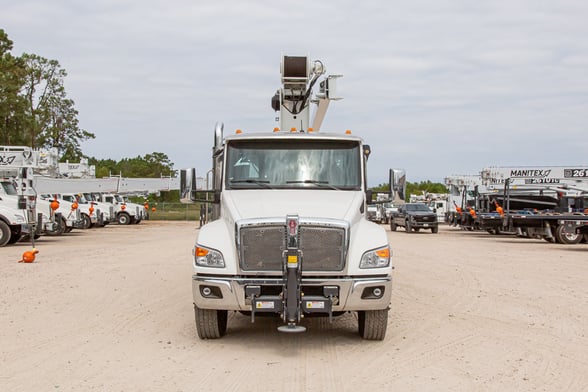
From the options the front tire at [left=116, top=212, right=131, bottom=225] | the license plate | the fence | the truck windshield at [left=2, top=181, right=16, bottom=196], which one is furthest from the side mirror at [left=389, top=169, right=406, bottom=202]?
the fence

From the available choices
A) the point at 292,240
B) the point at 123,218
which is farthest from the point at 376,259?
the point at 123,218

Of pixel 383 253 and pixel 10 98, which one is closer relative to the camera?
pixel 383 253

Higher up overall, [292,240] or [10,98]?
[10,98]

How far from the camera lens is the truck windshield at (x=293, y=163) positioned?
27.0 feet

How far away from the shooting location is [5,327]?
27.2 feet

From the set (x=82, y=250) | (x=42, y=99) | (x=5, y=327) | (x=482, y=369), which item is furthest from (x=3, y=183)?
(x=42, y=99)

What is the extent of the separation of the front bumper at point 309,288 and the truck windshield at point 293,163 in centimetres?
157

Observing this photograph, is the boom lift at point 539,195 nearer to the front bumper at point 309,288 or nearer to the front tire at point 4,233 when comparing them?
the front tire at point 4,233

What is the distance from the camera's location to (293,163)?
827cm

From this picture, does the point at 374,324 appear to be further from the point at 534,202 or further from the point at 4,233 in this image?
the point at 534,202

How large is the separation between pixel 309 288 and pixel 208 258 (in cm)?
108

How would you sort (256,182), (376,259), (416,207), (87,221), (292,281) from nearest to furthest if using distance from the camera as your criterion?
(292,281) → (376,259) → (256,182) → (87,221) → (416,207)

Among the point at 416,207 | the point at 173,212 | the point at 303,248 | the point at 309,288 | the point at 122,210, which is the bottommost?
the point at 173,212

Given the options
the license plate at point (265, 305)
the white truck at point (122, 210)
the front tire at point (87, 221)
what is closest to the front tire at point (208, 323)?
the license plate at point (265, 305)
